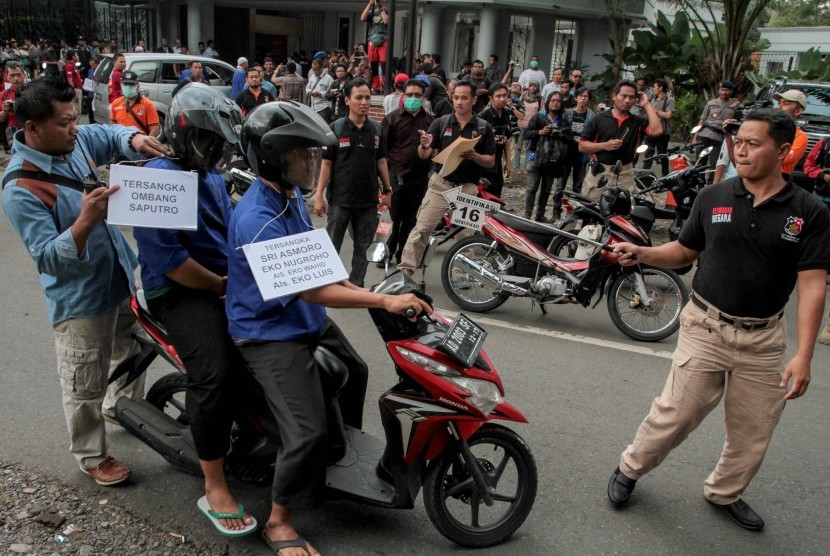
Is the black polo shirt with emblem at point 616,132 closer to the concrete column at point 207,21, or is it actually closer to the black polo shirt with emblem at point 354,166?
the black polo shirt with emblem at point 354,166

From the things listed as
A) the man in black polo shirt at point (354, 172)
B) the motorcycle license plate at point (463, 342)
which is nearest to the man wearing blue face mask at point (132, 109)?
the man in black polo shirt at point (354, 172)

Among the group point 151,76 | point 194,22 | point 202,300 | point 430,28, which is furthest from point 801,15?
point 202,300

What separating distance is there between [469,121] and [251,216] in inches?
181

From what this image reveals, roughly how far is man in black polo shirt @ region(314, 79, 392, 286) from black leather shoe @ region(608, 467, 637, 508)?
3463 mm

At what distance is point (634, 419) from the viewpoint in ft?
15.0

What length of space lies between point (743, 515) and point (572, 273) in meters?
2.80

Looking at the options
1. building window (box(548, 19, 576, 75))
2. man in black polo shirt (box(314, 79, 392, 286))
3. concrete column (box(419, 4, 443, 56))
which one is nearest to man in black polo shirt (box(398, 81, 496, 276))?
man in black polo shirt (box(314, 79, 392, 286))

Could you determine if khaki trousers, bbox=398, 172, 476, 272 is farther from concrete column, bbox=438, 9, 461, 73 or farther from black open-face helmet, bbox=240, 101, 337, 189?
concrete column, bbox=438, 9, 461, 73

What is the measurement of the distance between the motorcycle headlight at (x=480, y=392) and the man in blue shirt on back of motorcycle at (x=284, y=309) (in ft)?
1.05

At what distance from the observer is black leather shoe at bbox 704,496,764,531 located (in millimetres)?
3533

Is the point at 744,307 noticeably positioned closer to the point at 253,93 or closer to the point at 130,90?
the point at 130,90

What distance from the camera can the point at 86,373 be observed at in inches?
137

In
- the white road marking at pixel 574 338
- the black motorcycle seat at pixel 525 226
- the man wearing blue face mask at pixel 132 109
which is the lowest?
the white road marking at pixel 574 338

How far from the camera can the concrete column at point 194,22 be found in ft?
92.7
